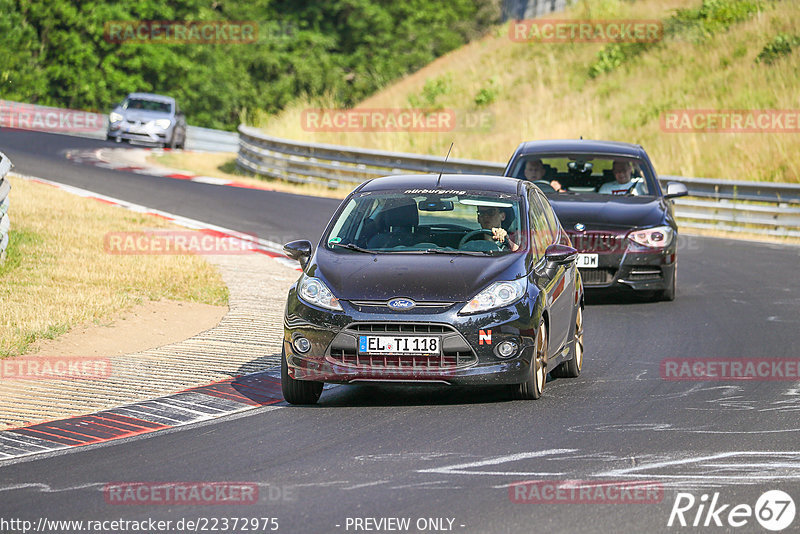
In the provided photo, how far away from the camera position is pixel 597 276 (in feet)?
47.8

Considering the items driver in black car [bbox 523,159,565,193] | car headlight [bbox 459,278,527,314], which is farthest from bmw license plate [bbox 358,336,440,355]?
driver in black car [bbox 523,159,565,193]

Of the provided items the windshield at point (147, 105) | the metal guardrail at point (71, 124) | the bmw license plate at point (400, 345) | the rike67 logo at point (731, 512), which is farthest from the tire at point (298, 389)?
the metal guardrail at point (71, 124)

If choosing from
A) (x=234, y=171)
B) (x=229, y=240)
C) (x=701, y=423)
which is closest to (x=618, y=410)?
(x=701, y=423)

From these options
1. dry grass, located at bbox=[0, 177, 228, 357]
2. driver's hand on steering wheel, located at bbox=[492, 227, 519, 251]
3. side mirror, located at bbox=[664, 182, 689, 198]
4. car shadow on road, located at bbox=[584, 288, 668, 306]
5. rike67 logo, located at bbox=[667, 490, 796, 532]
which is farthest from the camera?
side mirror, located at bbox=[664, 182, 689, 198]

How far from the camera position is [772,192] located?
2425cm

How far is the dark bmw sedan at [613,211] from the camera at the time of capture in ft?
47.5

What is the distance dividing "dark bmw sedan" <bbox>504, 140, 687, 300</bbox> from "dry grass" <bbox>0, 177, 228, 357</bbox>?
3.85 m

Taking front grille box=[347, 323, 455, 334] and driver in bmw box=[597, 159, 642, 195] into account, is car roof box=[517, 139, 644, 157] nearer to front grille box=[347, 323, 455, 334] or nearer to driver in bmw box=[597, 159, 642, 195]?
driver in bmw box=[597, 159, 642, 195]

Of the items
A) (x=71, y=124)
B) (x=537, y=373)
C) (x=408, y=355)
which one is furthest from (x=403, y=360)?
(x=71, y=124)

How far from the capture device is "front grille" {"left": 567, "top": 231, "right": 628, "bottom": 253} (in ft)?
47.4

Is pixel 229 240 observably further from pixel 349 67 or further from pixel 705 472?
pixel 349 67

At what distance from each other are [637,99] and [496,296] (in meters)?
28.6

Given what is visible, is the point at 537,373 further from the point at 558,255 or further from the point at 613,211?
the point at 613,211

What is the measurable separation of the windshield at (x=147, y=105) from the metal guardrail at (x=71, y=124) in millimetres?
3160
